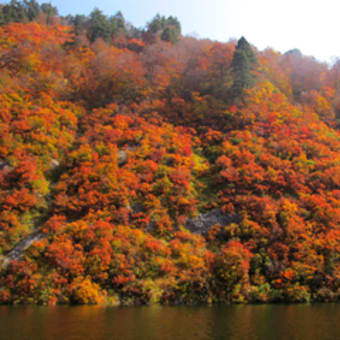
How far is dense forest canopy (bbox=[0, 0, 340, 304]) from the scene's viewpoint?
Answer: 25.9 meters

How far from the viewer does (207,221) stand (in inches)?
1270

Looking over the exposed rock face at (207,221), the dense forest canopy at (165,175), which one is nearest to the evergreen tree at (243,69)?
the dense forest canopy at (165,175)

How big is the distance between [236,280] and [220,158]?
16065 mm

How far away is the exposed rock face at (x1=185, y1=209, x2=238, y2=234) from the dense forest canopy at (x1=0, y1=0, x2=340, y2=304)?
12cm

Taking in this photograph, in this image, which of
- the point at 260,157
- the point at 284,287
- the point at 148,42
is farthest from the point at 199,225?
the point at 148,42

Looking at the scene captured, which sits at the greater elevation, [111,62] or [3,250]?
[111,62]

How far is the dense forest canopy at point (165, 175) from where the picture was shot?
25.9 metres

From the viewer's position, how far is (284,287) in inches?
1028

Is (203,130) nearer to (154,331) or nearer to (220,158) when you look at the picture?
(220,158)

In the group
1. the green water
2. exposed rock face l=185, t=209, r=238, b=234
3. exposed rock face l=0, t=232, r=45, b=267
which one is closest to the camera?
the green water

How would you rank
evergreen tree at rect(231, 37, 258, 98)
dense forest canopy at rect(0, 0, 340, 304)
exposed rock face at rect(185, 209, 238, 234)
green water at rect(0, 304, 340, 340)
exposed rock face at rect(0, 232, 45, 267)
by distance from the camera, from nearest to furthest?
green water at rect(0, 304, 340, 340), dense forest canopy at rect(0, 0, 340, 304), exposed rock face at rect(0, 232, 45, 267), exposed rock face at rect(185, 209, 238, 234), evergreen tree at rect(231, 37, 258, 98)

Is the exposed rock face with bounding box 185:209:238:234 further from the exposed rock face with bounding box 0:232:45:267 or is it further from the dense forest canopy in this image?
the exposed rock face with bounding box 0:232:45:267

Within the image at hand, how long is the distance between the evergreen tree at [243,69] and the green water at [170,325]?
35684mm

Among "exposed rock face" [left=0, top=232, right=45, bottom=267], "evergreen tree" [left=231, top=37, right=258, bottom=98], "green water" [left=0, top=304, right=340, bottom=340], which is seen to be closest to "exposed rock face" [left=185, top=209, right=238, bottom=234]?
"green water" [left=0, top=304, right=340, bottom=340]
